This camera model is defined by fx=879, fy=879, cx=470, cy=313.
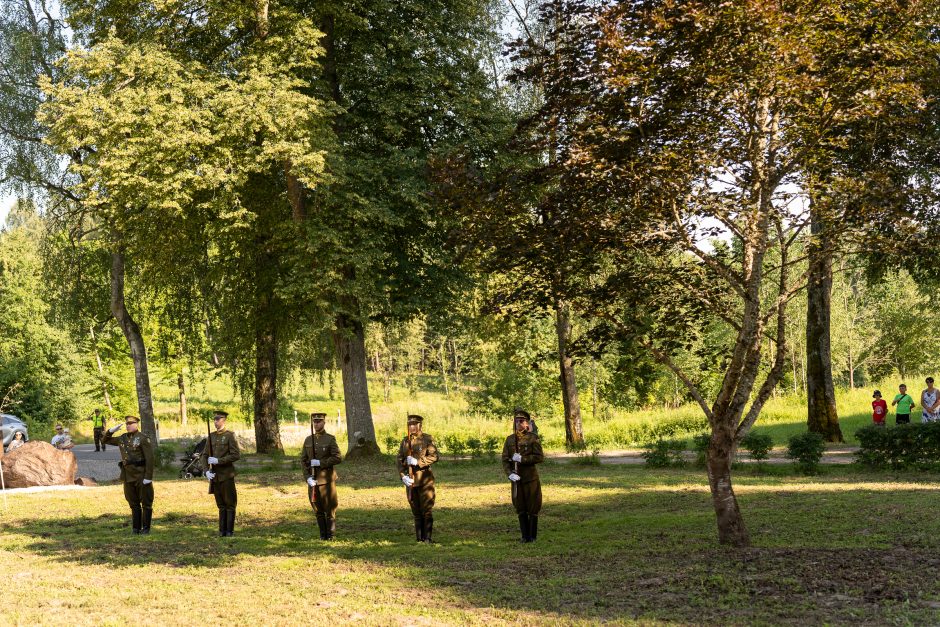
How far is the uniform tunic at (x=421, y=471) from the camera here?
1313 cm

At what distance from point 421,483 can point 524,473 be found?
5.11ft

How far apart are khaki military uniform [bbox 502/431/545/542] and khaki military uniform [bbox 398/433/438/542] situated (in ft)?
3.90

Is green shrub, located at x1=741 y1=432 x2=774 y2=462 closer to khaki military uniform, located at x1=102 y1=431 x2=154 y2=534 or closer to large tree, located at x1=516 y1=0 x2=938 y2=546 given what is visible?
large tree, located at x1=516 y1=0 x2=938 y2=546

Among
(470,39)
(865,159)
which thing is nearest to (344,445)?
(470,39)

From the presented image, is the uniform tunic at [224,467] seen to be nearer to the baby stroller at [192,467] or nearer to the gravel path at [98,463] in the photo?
the baby stroller at [192,467]

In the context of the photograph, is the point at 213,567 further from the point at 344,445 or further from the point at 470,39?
the point at 344,445

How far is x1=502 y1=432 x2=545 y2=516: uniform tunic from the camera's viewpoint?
12711 mm

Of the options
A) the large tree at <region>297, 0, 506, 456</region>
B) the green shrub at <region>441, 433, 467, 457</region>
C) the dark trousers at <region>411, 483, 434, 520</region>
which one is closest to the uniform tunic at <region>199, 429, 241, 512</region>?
the dark trousers at <region>411, 483, 434, 520</region>

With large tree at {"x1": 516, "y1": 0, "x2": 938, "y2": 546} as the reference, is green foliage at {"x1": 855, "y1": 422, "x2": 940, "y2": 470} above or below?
below

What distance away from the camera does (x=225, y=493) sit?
46.9ft

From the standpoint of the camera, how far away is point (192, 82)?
70.5 ft

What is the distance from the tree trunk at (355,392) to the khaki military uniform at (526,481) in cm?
1271

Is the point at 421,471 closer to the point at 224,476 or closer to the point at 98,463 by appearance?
the point at 224,476

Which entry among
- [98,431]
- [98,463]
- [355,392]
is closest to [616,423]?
[355,392]
